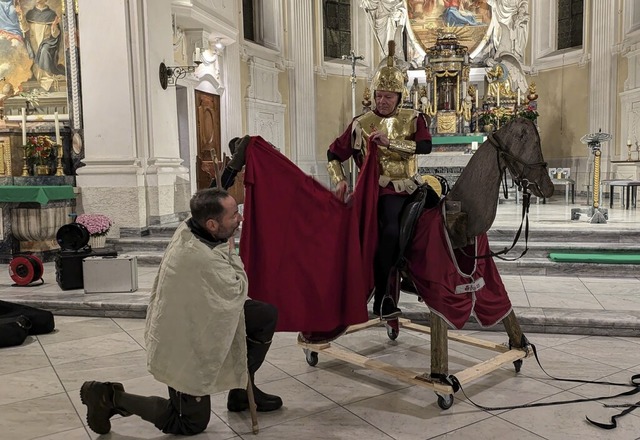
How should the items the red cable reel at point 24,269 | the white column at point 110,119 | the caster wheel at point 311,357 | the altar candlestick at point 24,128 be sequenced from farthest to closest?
the white column at point 110,119 < the altar candlestick at point 24,128 < the red cable reel at point 24,269 < the caster wheel at point 311,357

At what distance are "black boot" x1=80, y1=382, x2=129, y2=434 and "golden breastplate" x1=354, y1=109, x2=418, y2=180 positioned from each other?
2.05m

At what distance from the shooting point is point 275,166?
129 inches

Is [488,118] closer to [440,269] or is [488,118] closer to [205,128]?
[205,128]

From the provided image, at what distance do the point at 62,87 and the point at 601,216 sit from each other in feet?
27.3

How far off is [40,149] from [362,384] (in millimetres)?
6797

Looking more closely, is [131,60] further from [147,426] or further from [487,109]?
[487,109]

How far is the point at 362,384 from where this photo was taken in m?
3.65

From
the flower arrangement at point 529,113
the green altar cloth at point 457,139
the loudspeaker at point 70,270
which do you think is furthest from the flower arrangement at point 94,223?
the flower arrangement at point 529,113

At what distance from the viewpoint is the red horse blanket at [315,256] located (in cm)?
330

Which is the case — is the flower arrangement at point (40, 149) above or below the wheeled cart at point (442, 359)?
above

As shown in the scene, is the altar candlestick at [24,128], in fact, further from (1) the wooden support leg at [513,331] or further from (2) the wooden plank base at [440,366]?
(1) the wooden support leg at [513,331]

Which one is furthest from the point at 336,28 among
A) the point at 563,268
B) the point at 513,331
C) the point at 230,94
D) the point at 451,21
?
the point at 513,331

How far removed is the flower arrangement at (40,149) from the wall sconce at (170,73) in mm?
1884

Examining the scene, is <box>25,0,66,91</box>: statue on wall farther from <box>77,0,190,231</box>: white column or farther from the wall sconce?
the wall sconce
